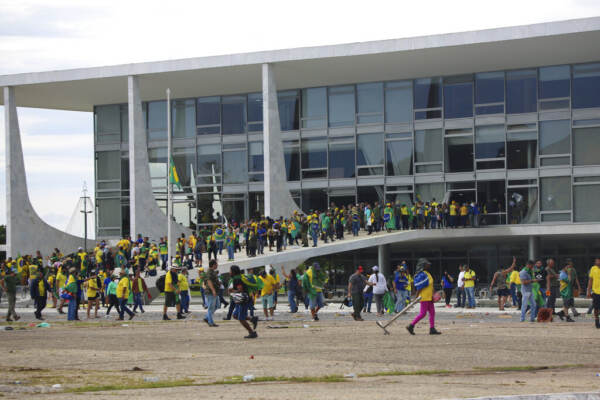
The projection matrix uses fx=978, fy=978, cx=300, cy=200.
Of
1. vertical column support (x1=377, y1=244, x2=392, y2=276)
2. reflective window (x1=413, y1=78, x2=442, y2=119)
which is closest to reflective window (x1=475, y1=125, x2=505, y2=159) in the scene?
reflective window (x1=413, y1=78, x2=442, y2=119)

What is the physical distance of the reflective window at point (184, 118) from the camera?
4959 cm

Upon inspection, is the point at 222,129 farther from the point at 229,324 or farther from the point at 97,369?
the point at 97,369

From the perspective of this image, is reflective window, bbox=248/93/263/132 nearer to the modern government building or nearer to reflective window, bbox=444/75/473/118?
the modern government building

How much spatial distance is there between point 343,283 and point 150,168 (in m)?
11.7

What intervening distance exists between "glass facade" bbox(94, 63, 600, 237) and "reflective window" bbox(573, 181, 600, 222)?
0.04 metres

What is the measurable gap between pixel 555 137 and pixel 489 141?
2878 millimetres

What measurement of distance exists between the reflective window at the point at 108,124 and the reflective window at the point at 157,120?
82.8 inches

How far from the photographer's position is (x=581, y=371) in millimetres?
11820

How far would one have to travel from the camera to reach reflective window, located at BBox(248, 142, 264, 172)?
47.9 metres

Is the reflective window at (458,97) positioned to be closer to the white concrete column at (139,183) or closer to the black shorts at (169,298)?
the white concrete column at (139,183)

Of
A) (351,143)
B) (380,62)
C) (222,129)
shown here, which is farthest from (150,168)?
(380,62)

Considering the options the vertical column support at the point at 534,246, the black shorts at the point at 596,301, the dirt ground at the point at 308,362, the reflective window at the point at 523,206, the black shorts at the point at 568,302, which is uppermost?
the reflective window at the point at 523,206

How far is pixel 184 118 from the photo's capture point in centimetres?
4981

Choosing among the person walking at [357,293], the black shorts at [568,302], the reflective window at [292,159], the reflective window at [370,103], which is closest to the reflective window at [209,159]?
the reflective window at [292,159]
